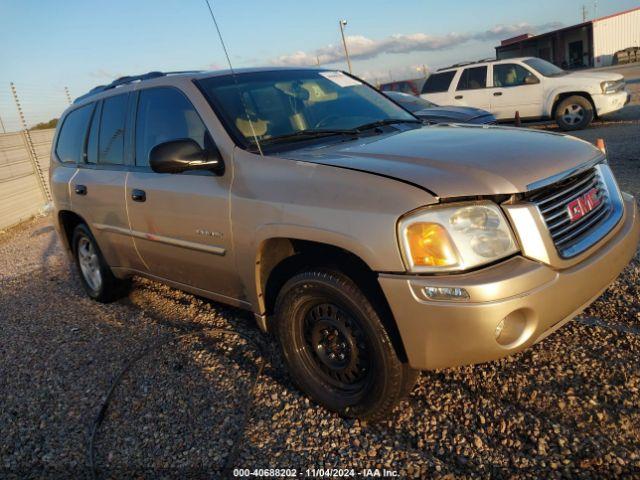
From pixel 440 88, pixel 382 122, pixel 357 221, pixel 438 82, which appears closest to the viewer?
pixel 357 221

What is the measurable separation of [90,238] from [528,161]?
12.2 ft

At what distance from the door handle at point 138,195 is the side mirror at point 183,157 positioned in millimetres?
666

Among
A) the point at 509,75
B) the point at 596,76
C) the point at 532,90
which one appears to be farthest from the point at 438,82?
the point at 596,76

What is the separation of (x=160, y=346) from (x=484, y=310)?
2.56 meters

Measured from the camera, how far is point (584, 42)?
129ft

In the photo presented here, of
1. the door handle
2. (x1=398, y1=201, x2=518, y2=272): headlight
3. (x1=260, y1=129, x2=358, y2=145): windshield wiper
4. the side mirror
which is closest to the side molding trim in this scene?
the door handle

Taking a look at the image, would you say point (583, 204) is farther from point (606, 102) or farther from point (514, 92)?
point (514, 92)

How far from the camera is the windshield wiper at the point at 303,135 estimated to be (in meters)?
3.01

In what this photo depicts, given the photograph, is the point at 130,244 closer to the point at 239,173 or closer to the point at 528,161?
the point at 239,173

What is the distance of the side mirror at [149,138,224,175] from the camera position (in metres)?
2.81

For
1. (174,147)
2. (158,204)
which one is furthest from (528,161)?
(158,204)

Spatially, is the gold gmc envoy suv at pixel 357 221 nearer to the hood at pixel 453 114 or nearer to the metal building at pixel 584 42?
the hood at pixel 453 114

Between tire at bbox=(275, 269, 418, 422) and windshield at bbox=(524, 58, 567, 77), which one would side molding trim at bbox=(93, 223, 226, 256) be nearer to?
tire at bbox=(275, 269, 418, 422)

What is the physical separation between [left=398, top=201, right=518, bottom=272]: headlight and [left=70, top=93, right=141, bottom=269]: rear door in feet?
7.96
